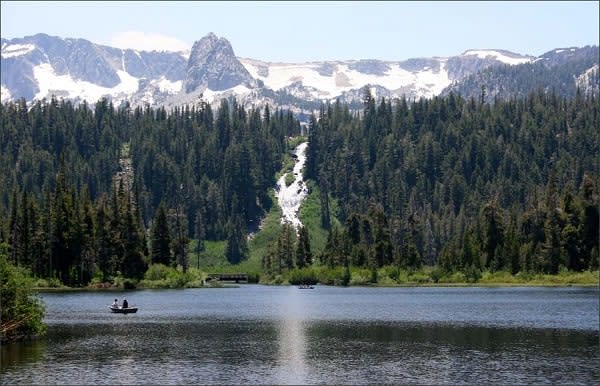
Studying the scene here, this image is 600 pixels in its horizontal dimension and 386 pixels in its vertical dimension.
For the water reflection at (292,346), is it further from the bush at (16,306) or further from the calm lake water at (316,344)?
the bush at (16,306)

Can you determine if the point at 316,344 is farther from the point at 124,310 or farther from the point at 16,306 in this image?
the point at 124,310

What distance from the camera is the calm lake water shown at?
7738 centimetres

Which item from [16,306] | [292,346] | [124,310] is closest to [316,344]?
[292,346]

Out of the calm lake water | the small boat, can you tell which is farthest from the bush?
the small boat

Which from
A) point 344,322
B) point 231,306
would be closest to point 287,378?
point 344,322

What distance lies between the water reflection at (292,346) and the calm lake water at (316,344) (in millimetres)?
105

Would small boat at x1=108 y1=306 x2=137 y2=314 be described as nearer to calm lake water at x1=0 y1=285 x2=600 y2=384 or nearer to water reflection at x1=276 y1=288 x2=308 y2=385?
calm lake water at x1=0 y1=285 x2=600 y2=384

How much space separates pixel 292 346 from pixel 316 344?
2.89m

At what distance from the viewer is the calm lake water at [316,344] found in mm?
77375

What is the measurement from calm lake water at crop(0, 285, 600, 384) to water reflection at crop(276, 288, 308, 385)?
0.11 meters

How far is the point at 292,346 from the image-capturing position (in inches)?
3826

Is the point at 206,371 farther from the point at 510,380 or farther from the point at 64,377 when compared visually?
the point at 510,380

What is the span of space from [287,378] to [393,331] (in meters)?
37.6

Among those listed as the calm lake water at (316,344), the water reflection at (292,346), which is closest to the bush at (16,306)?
the calm lake water at (316,344)
